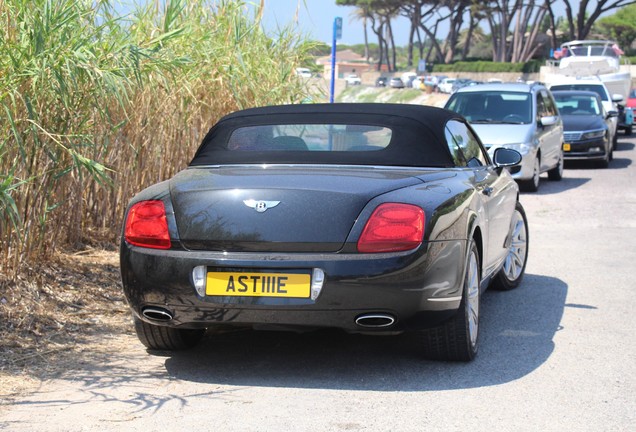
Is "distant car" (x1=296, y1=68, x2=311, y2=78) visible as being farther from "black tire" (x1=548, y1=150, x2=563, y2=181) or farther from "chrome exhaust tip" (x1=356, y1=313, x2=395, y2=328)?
"black tire" (x1=548, y1=150, x2=563, y2=181)

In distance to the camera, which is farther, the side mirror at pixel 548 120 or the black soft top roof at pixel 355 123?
the side mirror at pixel 548 120

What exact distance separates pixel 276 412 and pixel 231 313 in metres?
0.58

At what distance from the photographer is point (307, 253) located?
503 centimetres

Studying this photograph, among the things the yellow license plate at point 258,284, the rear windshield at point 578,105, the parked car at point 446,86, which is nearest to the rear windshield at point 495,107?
the rear windshield at point 578,105

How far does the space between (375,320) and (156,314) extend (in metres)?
1.03

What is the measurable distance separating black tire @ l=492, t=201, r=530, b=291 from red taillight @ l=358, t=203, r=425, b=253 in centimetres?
251

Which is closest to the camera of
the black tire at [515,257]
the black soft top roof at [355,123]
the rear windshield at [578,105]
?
the black soft top roof at [355,123]

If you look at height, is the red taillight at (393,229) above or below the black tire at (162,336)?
above

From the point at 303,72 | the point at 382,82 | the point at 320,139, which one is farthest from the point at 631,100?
the point at 382,82

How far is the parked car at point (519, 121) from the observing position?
609 inches

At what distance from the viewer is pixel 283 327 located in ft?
16.8

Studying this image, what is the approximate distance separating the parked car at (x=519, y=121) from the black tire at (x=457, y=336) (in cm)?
960

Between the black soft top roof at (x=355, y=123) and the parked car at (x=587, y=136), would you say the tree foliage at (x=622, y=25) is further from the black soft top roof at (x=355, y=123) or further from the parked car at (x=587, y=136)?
the black soft top roof at (x=355, y=123)

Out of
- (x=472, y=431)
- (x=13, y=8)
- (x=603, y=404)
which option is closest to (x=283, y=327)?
(x=472, y=431)
